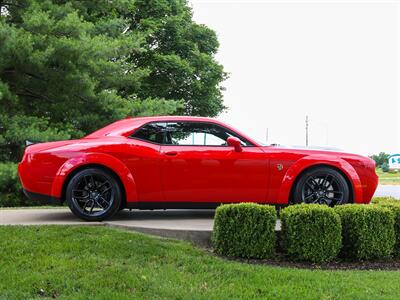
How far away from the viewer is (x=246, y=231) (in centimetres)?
544

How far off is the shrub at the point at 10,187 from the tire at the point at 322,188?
7.76 meters

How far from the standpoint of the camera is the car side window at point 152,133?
6758 mm

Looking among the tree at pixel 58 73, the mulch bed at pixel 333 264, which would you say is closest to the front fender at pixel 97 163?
the mulch bed at pixel 333 264

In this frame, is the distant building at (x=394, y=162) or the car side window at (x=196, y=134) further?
the distant building at (x=394, y=162)

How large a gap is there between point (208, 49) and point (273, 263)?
1001 inches

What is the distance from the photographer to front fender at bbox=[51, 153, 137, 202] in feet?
21.1

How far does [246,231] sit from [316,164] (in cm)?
176

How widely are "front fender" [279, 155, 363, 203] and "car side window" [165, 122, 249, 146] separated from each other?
746mm

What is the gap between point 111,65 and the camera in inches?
588

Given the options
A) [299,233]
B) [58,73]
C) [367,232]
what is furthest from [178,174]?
[58,73]

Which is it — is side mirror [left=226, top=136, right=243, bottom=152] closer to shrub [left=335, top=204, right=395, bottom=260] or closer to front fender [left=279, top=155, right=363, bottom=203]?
front fender [left=279, top=155, right=363, bottom=203]

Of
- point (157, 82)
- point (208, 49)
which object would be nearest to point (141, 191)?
point (157, 82)

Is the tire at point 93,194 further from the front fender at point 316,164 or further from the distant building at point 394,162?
the distant building at point 394,162

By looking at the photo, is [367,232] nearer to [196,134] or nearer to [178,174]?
[178,174]
